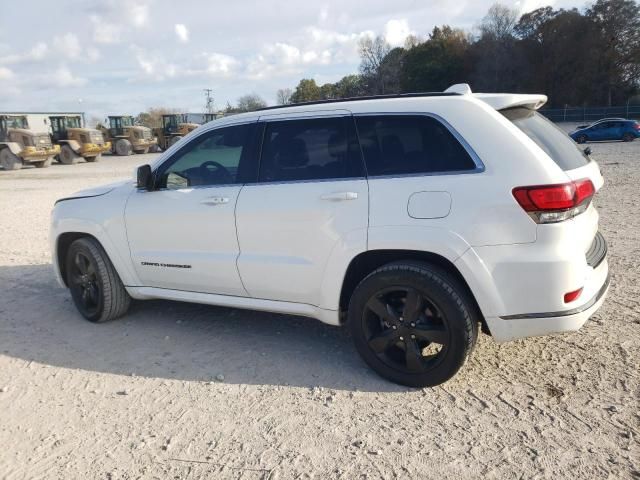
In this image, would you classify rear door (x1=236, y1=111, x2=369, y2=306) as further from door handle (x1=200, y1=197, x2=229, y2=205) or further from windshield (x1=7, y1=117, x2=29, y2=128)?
windshield (x1=7, y1=117, x2=29, y2=128)

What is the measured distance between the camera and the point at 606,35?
55344mm

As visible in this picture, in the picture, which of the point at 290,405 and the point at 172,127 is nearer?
the point at 290,405

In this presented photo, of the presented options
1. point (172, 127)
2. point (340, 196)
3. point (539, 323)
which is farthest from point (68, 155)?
point (539, 323)

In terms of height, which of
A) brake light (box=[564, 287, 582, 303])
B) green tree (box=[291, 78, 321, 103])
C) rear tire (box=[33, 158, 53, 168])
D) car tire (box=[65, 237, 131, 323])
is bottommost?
rear tire (box=[33, 158, 53, 168])

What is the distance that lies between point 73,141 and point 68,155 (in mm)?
896

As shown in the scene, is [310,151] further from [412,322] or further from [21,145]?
[21,145]

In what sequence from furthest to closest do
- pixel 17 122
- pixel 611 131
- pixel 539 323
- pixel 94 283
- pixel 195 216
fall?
pixel 611 131
pixel 17 122
pixel 94 283
pixel 195 216
pixel 539 323

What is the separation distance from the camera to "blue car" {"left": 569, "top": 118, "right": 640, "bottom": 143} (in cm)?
2761

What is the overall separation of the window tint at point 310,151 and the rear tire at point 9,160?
26.9 meters

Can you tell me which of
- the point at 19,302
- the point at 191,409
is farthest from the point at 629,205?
the point at 19,302

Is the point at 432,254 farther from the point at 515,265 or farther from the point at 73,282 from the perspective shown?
the point at 73,282

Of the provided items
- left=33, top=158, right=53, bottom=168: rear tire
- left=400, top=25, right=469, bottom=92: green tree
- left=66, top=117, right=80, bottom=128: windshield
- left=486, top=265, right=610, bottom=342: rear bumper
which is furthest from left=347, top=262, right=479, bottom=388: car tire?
left=400, top=25, right=469, bottom=92: green tree

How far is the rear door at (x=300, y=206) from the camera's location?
3.50 meters

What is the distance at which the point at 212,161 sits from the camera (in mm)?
4238
